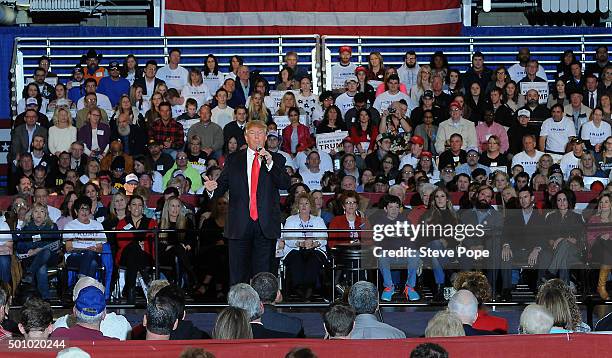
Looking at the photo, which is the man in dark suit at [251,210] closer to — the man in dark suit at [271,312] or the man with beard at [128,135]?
the man in dark suit at [271,312]

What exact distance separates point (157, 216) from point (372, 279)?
313 centimetres

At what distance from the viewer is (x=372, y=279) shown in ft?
48.5

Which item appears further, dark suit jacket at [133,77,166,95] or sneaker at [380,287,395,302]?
dark suit jacket at [133,77,166,95]

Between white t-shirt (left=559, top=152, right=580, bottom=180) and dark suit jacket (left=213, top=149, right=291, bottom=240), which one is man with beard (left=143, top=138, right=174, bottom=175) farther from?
dark suit jacket (left=213, top=149, right=291, bottom=240)

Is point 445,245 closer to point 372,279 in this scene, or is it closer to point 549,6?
point 372,279

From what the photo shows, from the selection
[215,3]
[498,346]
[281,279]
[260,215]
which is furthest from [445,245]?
[215,3]

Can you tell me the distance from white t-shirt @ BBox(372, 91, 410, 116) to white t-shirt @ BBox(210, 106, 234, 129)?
2.32m

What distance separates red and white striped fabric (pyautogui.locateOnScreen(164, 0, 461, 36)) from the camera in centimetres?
2498

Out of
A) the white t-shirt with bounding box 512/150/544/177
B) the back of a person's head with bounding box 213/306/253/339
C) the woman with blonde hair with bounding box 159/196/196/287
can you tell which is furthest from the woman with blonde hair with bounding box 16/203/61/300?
the white t-shirt with bounding box 512/150/544/177

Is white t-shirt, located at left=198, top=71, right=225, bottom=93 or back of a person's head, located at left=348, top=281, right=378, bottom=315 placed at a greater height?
white t-shirt, located at left=198, top=71, right=225, bottom=93

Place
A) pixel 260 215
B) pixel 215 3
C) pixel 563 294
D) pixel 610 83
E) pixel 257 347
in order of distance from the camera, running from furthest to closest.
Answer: pixel 215 3 → pixel 610 83 → pixel 260 215 → pixel 563 294 → pixel 257 347

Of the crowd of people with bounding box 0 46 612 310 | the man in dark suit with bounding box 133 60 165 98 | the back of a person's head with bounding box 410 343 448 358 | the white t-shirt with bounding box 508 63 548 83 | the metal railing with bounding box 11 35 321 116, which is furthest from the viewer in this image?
the metal railing with bounding box 11 35 321 116

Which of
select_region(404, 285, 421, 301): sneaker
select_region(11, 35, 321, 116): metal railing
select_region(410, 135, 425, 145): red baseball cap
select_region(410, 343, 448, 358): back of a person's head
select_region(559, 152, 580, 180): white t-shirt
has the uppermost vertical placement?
select_region(11, 35, 321, 116): metal railing

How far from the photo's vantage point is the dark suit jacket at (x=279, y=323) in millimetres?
10125
